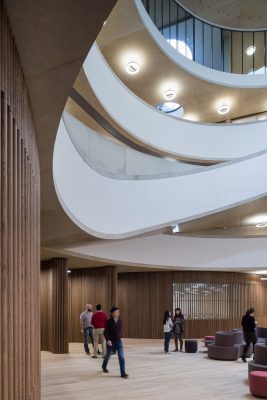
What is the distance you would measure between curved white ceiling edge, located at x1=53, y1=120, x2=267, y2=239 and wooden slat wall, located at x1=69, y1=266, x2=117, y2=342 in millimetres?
4516

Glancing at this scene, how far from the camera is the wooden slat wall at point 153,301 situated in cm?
1614

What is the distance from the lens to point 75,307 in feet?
52.0

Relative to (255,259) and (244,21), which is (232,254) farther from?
(244,21)

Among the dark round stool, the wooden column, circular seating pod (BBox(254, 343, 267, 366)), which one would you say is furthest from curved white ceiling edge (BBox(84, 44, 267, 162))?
circular seating pod (BBox(254, 343, 267, 366))

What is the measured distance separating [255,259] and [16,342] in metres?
13.7

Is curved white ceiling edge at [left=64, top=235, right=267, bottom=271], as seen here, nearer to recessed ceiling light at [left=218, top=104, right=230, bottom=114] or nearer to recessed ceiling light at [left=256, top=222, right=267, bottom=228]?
recessed ceiling light at [left=256, top=222, right=267, bottom=228]

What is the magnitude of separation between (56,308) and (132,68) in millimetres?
7834

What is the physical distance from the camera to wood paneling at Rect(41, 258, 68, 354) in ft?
39.8

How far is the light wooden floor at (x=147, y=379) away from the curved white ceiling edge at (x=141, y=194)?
113 inches

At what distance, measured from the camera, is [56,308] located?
12242 mm

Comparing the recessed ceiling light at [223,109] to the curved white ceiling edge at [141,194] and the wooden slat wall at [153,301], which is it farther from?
the wooden slat wall at [153,301]

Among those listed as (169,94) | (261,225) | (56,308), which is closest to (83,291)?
(56,308)

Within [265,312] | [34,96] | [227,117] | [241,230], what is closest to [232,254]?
[241,230]

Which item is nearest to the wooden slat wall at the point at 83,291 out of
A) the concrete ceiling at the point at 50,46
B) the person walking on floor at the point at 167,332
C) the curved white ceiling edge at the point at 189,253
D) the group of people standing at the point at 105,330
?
the curved white ceiling edge at the point at 189,253
